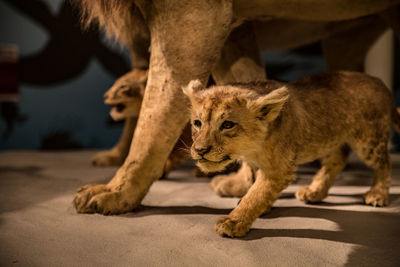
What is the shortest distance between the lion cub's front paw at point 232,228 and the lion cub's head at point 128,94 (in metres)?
1.96

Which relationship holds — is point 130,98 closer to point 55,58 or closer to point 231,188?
point 231,188

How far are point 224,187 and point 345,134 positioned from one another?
2.69 feet

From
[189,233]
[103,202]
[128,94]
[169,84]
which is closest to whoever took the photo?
[189,233]

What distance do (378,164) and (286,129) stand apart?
82 cm

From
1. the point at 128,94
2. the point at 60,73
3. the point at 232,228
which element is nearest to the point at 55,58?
the point at 60,73

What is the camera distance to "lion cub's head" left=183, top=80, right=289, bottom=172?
1640 millimetres

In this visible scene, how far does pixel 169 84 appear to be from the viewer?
6.77ft

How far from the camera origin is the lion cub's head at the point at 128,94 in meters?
3.39

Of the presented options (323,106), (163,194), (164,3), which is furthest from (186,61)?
(163,194)

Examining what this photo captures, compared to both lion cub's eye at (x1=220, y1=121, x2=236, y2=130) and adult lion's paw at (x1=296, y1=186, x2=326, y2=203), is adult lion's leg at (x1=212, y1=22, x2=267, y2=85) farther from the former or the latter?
lion cub's eye at (x1=220, y1=121, x2=236, y2=130)

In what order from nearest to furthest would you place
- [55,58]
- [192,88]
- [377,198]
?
1. [192,88]
2. [377,198]
3. [55,58]

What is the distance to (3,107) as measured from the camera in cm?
545

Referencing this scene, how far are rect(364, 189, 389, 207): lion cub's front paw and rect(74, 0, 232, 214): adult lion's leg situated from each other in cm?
120

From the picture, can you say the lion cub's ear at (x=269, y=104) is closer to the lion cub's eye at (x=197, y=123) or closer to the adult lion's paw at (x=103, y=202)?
the lion cub's eye at (x=197, y=123)
